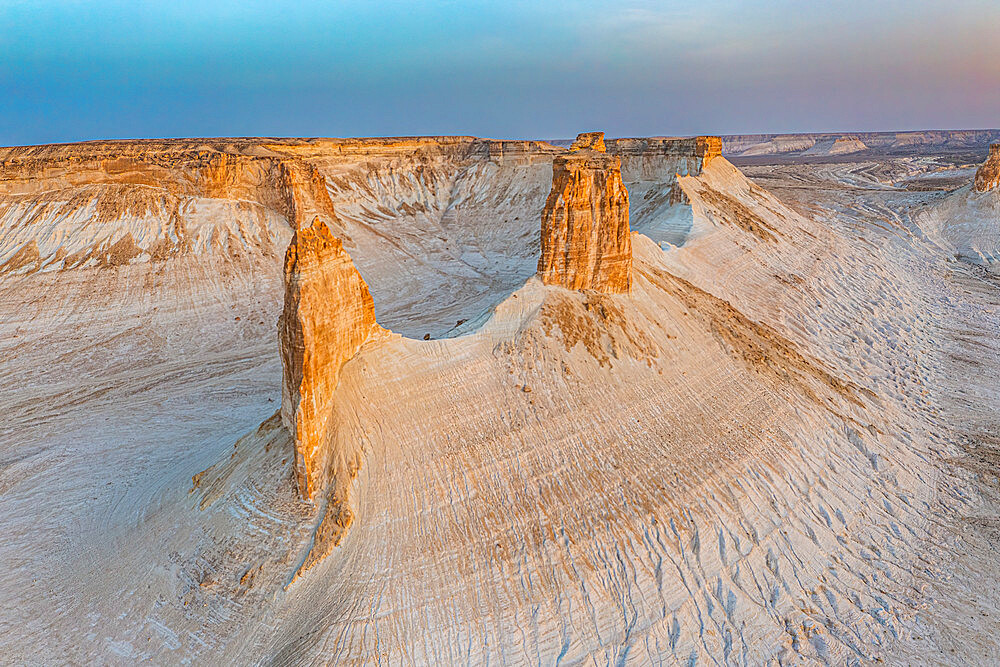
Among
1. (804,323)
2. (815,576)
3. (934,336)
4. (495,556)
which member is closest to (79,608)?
(495,556)

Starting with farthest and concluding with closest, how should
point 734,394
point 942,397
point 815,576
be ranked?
point 942,397 → point 734,394 → point 815,576

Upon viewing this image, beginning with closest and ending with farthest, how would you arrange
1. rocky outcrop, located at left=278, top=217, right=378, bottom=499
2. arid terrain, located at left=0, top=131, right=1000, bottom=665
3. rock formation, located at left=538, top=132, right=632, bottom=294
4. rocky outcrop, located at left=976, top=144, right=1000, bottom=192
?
1. arid terrain, located at left=0, top=131, right=1000, bottom=665
2. rocky outcrop, located at left=278, top=217, right=378, bottom=499
3. rock formation, located at left=538, top=132, right=632, bottom=294
4. rocky outcrop, located at left=976, top=144, right=1000, bottom=192

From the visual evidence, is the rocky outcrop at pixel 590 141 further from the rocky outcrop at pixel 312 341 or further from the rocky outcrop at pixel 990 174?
the rocky outcrop at pixel 312 341

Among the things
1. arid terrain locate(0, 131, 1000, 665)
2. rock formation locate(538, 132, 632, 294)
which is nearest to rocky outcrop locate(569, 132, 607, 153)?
arid terrain locate(0, 131, 1000, 665)

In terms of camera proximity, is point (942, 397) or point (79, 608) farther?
point (942, 397)

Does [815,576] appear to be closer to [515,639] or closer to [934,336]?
[515,639]

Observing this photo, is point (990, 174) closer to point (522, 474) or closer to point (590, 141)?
point (590, 141)

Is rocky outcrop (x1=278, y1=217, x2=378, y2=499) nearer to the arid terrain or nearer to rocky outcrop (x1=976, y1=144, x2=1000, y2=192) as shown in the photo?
the arid terrain

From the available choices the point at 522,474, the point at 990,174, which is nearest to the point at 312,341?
the point at 522,474
